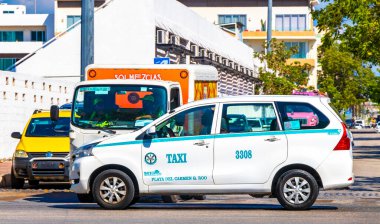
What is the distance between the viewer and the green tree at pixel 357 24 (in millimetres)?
37312

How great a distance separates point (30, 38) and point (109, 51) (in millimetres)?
65483

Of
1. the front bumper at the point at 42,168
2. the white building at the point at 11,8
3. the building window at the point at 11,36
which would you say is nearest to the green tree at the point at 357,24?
the front bumper at the point at 42,168

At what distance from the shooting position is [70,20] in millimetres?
92062

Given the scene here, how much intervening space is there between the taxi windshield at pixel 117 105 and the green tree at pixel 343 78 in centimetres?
9734

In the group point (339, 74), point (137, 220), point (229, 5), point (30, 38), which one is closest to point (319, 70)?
point (339, 74)

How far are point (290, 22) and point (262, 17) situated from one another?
291 centimetres

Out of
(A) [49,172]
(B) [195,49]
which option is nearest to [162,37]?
(B) [195,49]

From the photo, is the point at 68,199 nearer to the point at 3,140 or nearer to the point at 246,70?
the point at 3,140

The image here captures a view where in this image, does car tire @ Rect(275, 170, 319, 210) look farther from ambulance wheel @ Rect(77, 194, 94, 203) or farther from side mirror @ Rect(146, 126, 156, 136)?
ambulance wheel @ Rect(77, 194, 94, 203)

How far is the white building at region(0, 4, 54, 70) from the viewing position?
101m

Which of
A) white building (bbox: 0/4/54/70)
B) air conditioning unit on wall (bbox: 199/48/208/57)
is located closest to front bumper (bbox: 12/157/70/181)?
air conditioning unit on wall (bbox: 199/48/208/57)

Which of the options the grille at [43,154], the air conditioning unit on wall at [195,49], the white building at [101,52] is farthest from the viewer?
the air conditioning unit on wall at [195,49]

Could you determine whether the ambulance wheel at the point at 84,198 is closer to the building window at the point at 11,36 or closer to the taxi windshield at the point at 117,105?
the taxi windshield at the point at 117,105

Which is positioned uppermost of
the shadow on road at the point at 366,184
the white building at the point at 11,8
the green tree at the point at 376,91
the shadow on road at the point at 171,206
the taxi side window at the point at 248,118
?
the white building at the point at 11,8
